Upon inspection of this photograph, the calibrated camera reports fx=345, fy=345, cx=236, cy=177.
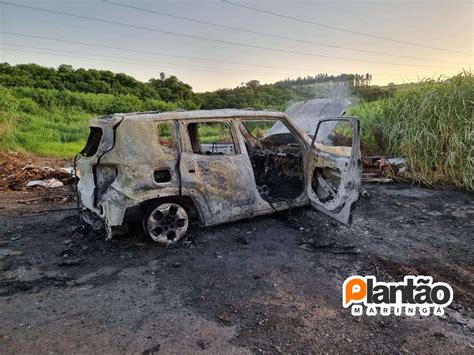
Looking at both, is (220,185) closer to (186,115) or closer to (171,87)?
(186,115)

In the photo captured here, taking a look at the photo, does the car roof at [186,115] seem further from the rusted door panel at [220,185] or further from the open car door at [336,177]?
the open car door at [336,177]

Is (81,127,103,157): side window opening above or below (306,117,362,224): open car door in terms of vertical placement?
above

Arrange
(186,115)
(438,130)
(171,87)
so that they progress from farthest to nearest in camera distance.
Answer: (171,87) → (438,130) → (186,115)

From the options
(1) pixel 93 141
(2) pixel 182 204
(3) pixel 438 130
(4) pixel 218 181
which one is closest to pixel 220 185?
(4) pixel 218 181

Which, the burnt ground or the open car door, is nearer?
the burnt ground

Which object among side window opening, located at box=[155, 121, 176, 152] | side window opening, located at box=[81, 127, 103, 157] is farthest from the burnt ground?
side window opening, located at box=[155, 121, 176, 152]

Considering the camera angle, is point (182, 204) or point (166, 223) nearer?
point (166, 223)

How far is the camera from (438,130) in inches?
286

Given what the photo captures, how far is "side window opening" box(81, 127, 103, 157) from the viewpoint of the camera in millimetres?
4125

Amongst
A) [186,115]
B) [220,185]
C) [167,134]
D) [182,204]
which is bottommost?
[182,204]

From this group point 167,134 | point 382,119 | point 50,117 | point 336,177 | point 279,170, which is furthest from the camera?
point 50,117

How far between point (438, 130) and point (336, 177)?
4.16 m

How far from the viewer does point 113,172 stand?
156 inches

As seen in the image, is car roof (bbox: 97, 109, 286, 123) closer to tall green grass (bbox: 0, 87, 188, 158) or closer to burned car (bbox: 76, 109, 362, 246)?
burned car (bbox: 76, 109, 362, 246)
